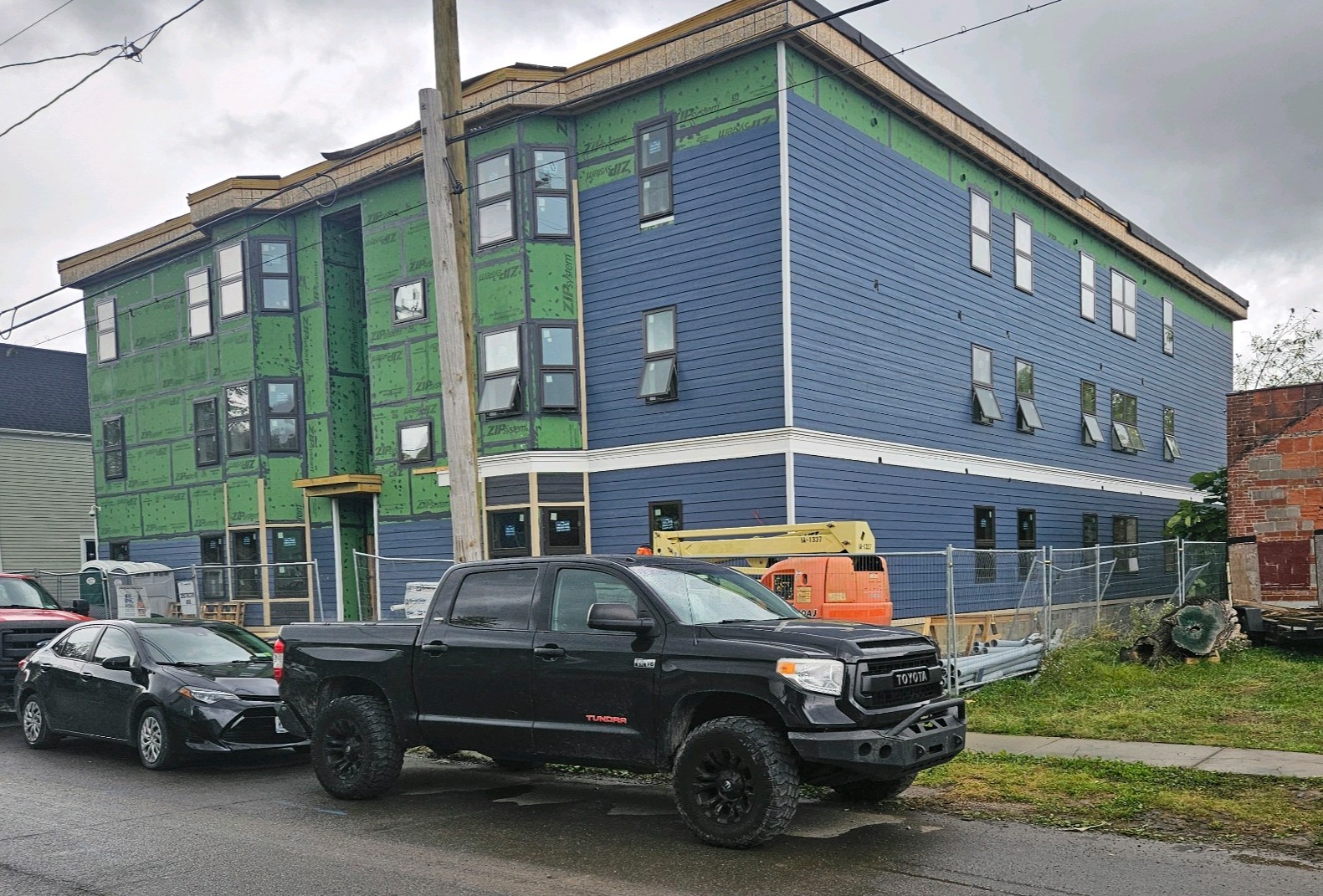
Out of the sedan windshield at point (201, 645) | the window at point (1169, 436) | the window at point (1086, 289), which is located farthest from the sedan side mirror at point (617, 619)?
the window at point (1169, 436)

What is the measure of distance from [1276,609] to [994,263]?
411 inches

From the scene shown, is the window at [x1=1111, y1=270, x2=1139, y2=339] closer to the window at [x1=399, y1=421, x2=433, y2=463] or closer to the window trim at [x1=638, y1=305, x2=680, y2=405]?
the window trim at [x1=638, y1=305, x2=680, y2=405]

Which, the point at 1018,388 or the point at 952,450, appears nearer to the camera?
the point at 952,450

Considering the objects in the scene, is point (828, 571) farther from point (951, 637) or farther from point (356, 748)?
point (356, 748)

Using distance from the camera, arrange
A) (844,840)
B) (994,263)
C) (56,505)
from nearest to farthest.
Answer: (844,840) → (994,263) → (56,505)

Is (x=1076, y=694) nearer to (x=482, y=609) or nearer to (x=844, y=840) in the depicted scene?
(x=844, y=840)

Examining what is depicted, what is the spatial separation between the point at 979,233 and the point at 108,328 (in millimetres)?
22410

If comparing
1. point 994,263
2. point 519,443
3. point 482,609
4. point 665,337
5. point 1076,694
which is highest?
point 994,263

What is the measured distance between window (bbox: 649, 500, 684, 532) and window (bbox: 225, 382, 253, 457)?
11282 mm

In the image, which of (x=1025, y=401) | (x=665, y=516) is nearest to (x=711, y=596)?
(x=665, y=516)

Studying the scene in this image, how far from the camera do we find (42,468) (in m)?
39.8

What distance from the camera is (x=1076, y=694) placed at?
42.8ft

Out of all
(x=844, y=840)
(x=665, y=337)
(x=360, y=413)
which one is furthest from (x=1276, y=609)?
(x=360, y=413)

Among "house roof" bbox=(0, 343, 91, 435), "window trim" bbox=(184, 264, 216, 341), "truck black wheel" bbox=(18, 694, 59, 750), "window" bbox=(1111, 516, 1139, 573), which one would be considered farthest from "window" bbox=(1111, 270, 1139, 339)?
"house roof" bbox=(0, 343, 91, 435)
